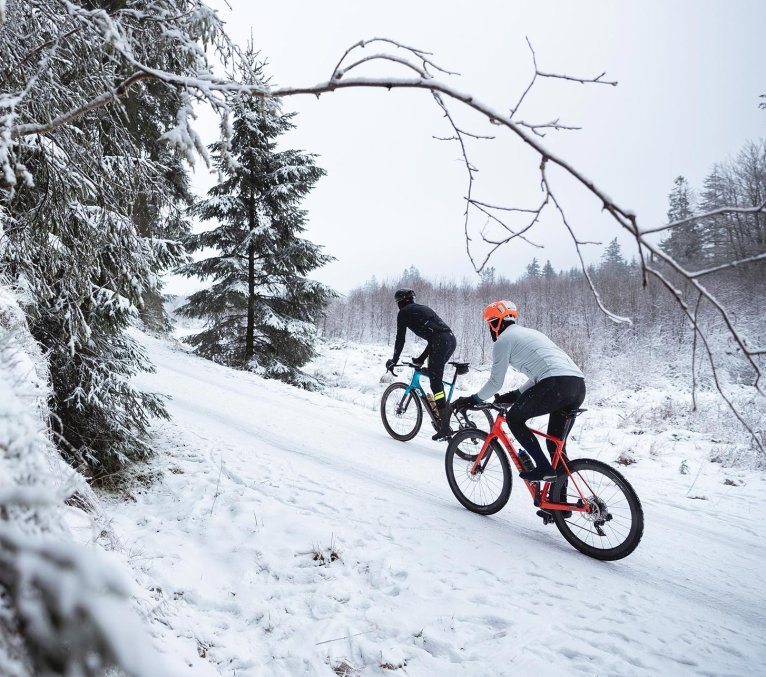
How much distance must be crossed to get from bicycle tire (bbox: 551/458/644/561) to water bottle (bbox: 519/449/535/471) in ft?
1.39

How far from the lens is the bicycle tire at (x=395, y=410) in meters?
7.12

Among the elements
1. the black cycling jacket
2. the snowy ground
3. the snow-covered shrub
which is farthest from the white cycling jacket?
A: the snow-covered shrub

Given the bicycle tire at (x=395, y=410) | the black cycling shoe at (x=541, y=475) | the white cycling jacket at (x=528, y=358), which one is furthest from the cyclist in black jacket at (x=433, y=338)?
the black cycling shoe at (x=541, y=475)

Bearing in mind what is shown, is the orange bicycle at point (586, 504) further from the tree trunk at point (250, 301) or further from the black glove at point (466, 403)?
the tree trunk at point (250, 301)

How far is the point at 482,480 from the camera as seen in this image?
15.5 feet

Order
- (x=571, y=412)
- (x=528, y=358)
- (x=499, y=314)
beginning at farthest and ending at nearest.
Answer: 1. (x=499, y=314)
2. (x=528, y=358)
3. (x=571, y=412)

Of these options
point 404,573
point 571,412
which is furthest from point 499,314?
point 404,573

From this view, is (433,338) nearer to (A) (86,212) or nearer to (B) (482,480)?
(B) (482,480)

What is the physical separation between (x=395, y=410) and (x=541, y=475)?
374 cm

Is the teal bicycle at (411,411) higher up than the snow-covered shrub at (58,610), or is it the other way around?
the snow-covered shrub at (58,610)

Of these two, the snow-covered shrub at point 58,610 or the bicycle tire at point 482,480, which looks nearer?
the snow-covered shrub at point 58,610

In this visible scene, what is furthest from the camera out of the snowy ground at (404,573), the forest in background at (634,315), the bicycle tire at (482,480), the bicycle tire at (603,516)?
the forest in background at (634,315)

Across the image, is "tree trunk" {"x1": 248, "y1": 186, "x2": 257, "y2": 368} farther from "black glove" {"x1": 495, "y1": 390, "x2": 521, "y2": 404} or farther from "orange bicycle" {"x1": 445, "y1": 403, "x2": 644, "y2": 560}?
"orange bicycle" {"x1": 445, "y1": 403, "x2": 644, "y2": 560}

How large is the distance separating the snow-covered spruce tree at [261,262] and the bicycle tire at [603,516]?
10.4 meters
